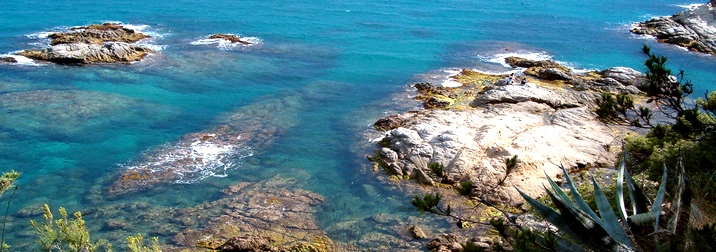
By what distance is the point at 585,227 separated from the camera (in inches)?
371

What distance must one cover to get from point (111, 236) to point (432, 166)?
1422 cm

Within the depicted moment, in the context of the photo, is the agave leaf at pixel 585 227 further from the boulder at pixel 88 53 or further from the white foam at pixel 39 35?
the white foam at pixel 39 35

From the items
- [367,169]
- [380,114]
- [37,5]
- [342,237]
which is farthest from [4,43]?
[342,237]

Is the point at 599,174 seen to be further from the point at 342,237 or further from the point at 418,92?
the point at 418,92

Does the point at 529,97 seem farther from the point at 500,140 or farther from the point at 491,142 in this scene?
the point at 491,142

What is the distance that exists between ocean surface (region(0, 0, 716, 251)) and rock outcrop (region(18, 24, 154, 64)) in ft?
3.68

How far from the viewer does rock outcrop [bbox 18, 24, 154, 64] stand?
1500 inches

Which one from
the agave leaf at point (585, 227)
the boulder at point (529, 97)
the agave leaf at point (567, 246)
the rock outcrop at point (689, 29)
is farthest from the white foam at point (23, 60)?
the rock outcrop at point (689, 29)

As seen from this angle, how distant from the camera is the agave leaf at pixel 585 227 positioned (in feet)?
30.3

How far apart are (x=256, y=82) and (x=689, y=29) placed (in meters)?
44.3

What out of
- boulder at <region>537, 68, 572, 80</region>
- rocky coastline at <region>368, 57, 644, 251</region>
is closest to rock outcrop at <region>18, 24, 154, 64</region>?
rocky coastline at <region>368, 57, 644, 251</region>

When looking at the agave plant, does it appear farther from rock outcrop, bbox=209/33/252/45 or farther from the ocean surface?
rock outcrop, bbox=209/33/252/45

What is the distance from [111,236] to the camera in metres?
18.1

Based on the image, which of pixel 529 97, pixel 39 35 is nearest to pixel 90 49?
pixel 39 35
